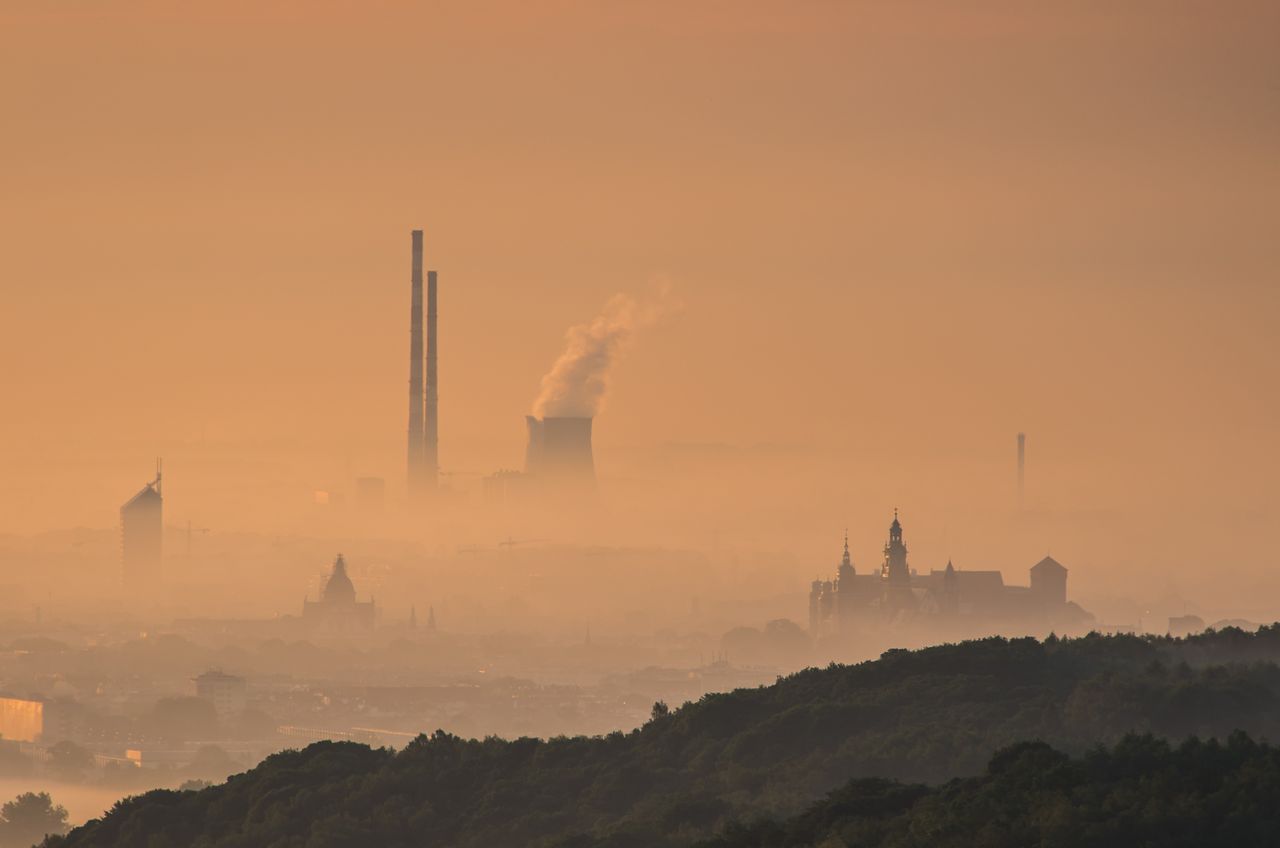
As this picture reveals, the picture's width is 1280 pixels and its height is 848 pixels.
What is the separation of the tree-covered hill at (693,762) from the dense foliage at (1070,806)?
56.2 ft

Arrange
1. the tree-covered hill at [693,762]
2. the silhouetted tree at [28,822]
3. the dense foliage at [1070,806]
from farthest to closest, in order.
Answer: the silhouetted tree at [28,822], the tree-covered hill at [693,762], the dense foliage at [1070,806]

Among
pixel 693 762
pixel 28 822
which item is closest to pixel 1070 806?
pixel 693 762

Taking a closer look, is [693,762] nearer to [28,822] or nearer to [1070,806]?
[1070,806]

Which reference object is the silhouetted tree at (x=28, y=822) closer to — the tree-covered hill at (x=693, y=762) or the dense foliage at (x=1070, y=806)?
the tree-covered hill at (x=693, y=762)

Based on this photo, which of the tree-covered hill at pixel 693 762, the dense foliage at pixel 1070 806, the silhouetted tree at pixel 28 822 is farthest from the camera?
the silhouetted tree at pixel 28 822

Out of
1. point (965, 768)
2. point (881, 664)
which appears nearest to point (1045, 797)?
point (965, 768)

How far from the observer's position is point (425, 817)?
101 metres

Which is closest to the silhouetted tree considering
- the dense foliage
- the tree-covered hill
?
the tree-covered hill

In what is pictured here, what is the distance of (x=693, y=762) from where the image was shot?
10812 cm

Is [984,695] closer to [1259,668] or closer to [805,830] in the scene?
[1259,668]

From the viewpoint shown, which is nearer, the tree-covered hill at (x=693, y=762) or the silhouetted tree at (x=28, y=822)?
the tree-covered hill at (x=693, y=762)

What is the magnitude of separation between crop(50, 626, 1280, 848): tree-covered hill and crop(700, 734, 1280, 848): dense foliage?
1714 centimetres

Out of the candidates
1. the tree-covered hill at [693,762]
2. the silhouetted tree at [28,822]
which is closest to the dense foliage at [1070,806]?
the tree-covered hill at [693,762]

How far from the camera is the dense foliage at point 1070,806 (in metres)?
62.1
